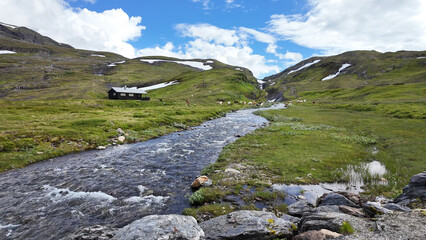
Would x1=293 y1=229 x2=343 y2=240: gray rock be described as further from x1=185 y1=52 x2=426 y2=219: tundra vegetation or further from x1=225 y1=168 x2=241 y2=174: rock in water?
x1=225 y1=168 x2=241 y2=174: rock in water

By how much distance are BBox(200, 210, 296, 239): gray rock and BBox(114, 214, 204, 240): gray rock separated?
0.88m

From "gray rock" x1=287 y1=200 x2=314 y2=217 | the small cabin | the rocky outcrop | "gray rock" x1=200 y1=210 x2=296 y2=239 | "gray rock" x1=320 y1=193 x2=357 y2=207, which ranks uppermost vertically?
the small cabin

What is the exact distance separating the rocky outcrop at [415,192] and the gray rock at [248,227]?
22.4 ft

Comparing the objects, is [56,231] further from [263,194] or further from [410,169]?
[410,169]

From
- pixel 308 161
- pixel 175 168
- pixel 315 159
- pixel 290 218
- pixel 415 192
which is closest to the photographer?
pixel 415 192

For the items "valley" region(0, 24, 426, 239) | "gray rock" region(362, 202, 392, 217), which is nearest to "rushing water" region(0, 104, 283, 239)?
"valley" region(0, 24, 426, 239)

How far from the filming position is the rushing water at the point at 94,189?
41.7ft

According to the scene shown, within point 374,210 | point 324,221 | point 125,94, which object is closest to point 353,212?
point 374,210

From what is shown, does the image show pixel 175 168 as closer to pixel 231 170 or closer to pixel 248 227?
pixel 231 170

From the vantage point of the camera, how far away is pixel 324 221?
9148 mm

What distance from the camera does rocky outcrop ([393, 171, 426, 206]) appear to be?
1123 cm

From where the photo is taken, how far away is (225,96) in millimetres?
116938

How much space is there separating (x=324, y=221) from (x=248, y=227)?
3322 millimetres

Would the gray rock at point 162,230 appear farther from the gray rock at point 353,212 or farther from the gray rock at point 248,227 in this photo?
the gray rock at point 353,212
